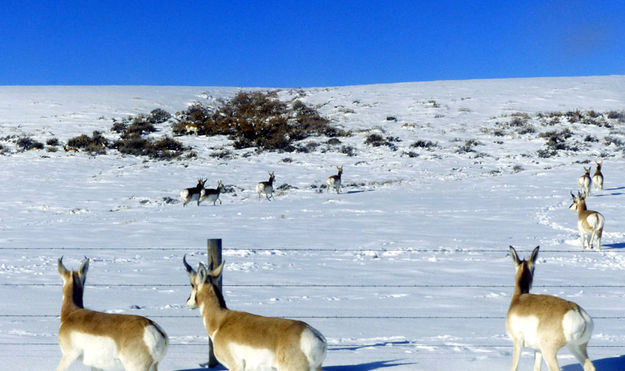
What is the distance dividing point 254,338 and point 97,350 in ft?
4.19

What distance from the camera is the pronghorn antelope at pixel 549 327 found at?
5.18 m

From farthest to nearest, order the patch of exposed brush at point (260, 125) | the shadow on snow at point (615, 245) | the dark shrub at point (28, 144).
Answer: the patch of exposed brush at point (260, 125) < the dark shrub at point (28, 144) < the shadow on snow at point (615, 245)

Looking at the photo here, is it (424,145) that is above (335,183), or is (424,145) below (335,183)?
above

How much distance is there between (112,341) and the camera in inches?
196

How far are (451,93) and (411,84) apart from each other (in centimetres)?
1211

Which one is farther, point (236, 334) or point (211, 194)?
point (211, 194)

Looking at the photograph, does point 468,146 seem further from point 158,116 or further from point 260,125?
point 158,116

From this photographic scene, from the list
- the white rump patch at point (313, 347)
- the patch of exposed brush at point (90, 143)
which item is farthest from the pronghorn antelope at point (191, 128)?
the white rump patch at point (313, 347)

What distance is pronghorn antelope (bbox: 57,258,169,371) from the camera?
16.1 feet

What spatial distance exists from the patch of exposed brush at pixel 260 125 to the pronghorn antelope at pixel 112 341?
114ft

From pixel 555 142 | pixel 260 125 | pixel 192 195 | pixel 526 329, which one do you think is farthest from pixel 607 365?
pixel 260 125

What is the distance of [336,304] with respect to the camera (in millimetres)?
10391

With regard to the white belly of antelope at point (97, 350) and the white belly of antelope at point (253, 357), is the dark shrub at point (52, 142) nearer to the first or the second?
the white belly of antelope at point (97, 350)

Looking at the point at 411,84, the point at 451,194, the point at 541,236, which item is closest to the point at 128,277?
the point at 541,236
